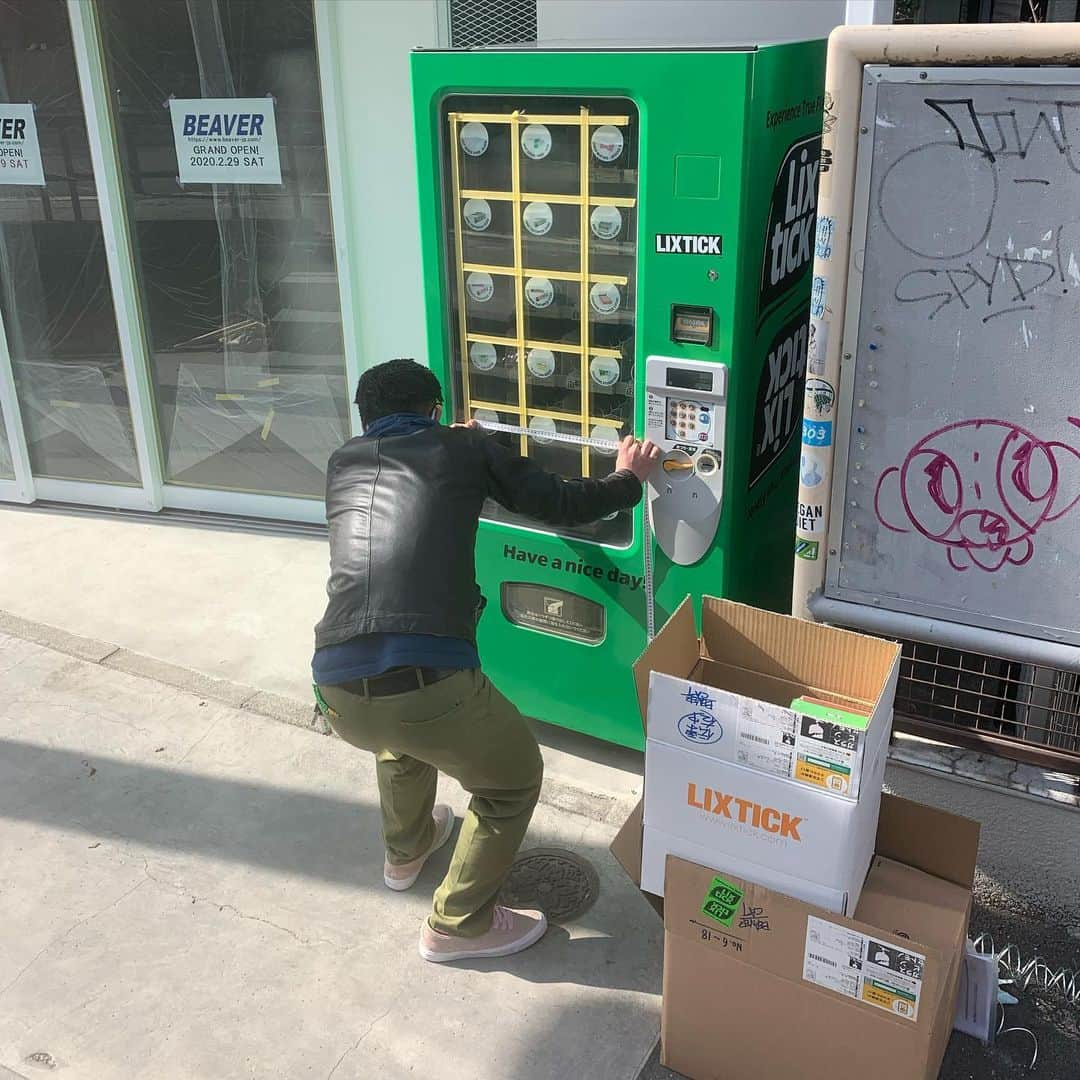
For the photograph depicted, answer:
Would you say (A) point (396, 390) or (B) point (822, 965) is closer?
(B) point (822, 965)

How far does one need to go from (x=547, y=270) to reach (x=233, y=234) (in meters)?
2.53

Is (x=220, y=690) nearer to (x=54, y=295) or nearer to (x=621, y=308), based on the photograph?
(x=621, y=308)

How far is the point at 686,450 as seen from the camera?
10.1ft

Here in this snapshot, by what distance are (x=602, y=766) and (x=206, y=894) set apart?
1317mm

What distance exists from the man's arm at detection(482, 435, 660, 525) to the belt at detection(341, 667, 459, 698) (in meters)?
0.48

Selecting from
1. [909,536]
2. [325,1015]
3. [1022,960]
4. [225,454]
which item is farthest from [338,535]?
[225,454]

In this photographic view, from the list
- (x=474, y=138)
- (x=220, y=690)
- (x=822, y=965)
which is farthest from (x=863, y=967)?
(x=220, y=690)

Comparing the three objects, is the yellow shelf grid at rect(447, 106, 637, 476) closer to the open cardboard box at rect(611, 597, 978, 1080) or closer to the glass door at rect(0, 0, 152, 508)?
the open cardboard box at rect(611, 597, 978, 1080)

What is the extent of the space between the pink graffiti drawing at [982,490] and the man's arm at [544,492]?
2.25 feet

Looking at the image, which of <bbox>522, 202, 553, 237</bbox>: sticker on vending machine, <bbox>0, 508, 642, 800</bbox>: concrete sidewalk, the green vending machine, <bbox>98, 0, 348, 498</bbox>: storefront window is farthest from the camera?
<bbox>98, 0, 348, 498</bbox>: storefront window

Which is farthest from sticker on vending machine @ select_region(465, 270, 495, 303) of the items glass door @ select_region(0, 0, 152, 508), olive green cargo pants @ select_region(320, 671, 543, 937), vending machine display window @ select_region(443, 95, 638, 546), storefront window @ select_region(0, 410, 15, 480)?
storefront window @ select_region(0, 410, 15, 480)

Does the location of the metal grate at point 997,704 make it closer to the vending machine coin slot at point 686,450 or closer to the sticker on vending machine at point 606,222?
the vending machine coin slot at point 686,450

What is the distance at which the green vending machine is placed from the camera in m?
2.82

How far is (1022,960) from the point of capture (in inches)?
113
